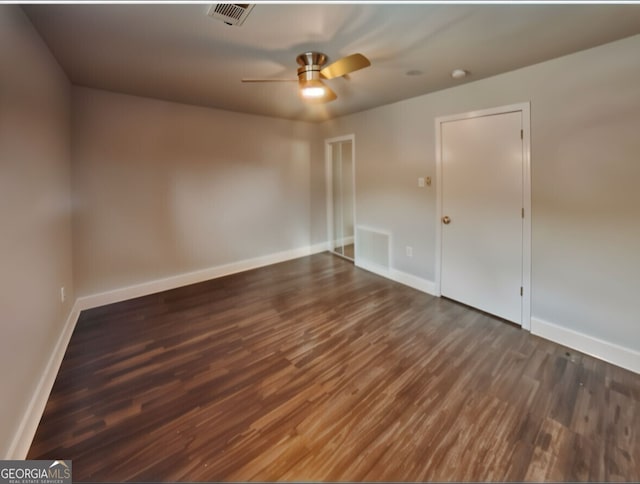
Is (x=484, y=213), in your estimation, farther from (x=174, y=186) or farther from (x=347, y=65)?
(x=174, y=186)

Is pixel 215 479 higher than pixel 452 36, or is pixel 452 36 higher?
pixel 452 36

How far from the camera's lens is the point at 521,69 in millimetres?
2672

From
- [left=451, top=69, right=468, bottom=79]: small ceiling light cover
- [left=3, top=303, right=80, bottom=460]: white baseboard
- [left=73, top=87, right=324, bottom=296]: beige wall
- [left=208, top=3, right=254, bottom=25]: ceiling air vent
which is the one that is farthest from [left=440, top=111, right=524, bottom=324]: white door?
[left=3, top=303, right=80, bottom=460]: white baseboard

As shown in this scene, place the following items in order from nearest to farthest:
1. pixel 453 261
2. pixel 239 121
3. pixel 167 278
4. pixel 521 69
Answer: pixel 521 69, pixel 453 261, pixel 167 278, pixel 239 121

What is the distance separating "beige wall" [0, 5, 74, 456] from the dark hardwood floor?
357mm

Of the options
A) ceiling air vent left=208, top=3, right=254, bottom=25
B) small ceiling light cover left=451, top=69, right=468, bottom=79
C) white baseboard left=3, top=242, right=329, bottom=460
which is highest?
small ceiling light cover left=451, top=69, right=468, bottom=79

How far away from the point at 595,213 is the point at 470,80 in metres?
1.66

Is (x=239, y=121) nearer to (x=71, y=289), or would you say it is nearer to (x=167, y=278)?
(x=167, y=278)

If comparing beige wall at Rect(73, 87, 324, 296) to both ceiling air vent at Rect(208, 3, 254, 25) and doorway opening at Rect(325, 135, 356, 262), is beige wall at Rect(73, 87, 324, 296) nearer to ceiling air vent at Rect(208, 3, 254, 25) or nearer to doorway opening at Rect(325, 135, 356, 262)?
doorway opening at Rect(325, 135, 356, 262)

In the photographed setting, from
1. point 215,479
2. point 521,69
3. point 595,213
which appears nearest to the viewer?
point 215,479

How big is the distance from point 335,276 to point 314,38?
9.86 feet

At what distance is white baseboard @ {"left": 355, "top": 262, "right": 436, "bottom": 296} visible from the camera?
12.3ft

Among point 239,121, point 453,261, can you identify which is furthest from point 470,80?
point 239,121

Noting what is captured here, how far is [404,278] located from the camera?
4066mm
